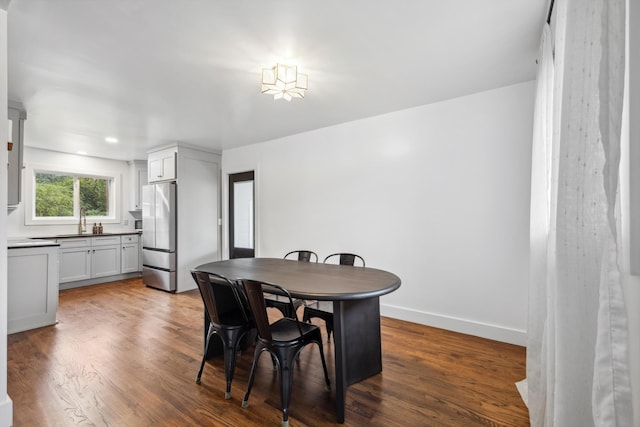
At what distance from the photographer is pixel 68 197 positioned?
5.79 metres

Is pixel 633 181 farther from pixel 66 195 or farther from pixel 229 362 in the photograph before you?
pixel 66 195

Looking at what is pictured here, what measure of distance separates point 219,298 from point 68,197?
518cm

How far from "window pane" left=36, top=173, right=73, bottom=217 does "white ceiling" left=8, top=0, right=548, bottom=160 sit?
2.27 metres

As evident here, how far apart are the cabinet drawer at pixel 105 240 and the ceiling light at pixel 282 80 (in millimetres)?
4881

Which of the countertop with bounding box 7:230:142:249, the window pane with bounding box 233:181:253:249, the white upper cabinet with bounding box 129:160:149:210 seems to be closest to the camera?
the countertop with bounding box 7:230:142:249

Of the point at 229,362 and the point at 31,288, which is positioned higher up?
the point at 31,288

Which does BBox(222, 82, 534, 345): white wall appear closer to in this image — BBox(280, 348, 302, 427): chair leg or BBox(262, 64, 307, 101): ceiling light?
BBox(262, 64, 307, 101): ceiling light

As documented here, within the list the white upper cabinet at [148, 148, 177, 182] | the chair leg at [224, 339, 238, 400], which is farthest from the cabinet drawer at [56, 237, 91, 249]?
the chair leg at [224, 339, 238, 400]

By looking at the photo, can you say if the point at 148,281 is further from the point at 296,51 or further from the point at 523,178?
the point at 523,178

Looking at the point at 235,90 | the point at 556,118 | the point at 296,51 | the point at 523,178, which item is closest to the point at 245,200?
the point at 235,90

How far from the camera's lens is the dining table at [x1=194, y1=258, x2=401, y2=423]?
188cm

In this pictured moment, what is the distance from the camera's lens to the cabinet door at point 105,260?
18.0ft

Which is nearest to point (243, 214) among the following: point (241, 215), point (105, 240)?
point (241, 215)

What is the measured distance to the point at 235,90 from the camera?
2969 mm
